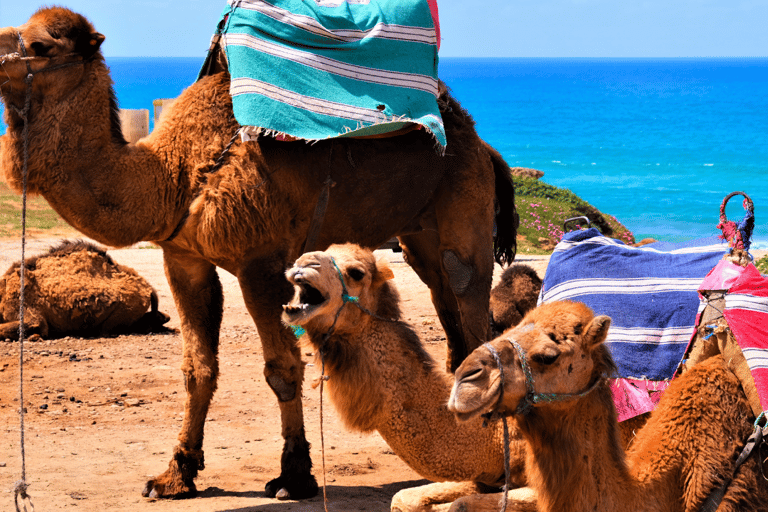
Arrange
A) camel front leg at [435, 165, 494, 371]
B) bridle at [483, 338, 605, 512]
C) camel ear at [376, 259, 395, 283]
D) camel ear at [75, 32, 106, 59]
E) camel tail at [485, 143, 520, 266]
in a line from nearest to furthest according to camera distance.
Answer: bridle at [483, 338, 605, 512] → camel ear at [376, 259, 395, 283] → camel ear at [75, 32, 106, 59] → camel front leg at [435, 165, 494, 371] → camel tail at [485, 143, 520, 266]

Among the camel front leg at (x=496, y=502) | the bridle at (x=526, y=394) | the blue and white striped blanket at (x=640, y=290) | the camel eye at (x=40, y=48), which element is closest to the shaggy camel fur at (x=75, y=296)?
the camel eye at (x=40, y=48)

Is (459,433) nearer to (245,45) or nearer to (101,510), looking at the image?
(101,510)

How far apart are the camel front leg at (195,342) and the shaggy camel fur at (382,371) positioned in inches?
66.9

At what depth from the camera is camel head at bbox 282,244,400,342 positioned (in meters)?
3.58

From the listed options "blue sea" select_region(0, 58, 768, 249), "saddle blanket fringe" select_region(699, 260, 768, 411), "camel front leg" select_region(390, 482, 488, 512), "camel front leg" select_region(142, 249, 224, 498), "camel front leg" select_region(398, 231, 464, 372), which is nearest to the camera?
"saddle blanket fringe" select_region(699, 260, 768, 411)

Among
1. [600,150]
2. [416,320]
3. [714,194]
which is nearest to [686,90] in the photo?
[600,150]

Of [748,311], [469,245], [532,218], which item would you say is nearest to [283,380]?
[469,245]

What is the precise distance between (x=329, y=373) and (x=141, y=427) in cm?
317

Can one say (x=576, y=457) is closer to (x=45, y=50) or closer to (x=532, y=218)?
(x=45, y=50)

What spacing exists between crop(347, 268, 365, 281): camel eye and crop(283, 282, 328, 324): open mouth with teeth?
0.20 metres

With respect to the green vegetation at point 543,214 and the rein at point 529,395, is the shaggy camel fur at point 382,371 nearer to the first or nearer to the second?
the rein at point 529,395

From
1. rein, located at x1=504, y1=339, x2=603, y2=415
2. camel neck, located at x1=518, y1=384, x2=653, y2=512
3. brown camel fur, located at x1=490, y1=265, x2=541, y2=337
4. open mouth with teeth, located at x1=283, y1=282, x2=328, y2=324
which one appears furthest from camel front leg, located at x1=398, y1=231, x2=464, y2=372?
rein, located at x1=504, y1=339, x2=603, y2=415

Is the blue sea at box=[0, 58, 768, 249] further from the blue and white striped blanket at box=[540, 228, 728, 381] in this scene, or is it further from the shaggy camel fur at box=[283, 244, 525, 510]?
the blue and white striped blanket at box=[540, 228, 728, 381]

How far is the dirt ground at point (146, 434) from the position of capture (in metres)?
5.10
